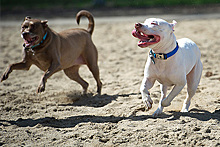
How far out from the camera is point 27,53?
5109 millimetres

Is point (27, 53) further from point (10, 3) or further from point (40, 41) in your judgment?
point (10, 3)

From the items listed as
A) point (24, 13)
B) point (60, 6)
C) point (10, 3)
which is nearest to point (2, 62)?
point (24, 13)

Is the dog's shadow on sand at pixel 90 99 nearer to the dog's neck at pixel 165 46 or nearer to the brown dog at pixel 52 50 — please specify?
the brown dog at pixel 52 50

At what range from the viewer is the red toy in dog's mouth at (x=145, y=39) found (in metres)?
3.79

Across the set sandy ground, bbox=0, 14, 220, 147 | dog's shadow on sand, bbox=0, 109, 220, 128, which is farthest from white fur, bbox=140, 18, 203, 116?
sandy ground, bbox=0, 14, 220, 147

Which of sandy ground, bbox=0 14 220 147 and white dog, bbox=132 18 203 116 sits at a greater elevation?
white dog, bbox=132 18 203 116

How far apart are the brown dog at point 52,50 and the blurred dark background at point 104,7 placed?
33.7ft

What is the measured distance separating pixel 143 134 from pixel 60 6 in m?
17.0

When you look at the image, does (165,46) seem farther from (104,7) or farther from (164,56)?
(104,7)

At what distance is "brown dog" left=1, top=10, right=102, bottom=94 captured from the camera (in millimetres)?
4805

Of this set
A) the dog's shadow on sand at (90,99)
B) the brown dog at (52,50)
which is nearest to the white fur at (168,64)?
the dog's shadow on sand at (90,99)

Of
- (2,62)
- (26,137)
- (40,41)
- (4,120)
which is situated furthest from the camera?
(2,62)

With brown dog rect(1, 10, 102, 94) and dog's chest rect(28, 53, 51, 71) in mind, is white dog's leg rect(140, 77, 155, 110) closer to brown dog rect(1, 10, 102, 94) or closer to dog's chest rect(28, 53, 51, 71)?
brown dog rect(1, 10, 102, 94)

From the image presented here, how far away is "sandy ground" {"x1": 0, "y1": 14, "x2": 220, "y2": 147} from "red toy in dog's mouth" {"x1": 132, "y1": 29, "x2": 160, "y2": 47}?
1027 millimetres
